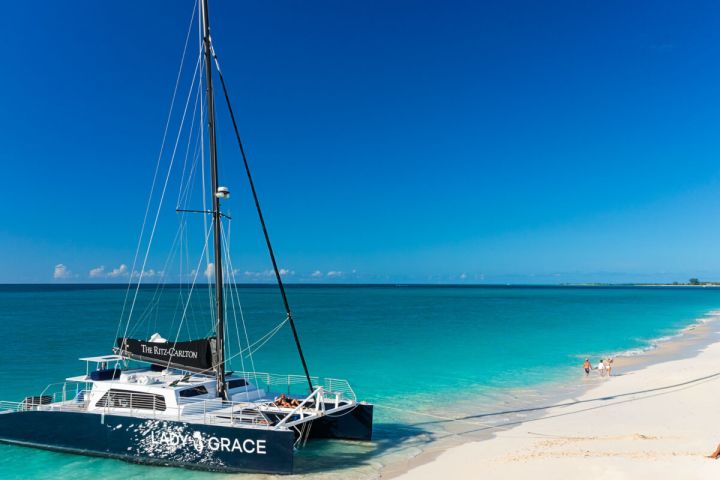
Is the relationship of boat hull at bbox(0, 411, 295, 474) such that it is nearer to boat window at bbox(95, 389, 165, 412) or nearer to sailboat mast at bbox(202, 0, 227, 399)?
boat window at bbox(95, 389, 165, 412)

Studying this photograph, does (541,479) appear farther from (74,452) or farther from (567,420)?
(74,452)

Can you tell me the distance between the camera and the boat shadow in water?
15.1m

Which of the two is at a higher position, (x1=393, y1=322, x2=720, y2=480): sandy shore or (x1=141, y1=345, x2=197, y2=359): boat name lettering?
(x1=141, y1=345, x2=197, y2=359): boat name lettering

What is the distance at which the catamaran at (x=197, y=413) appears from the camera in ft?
45.6

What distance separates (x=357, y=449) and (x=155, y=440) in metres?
5.95

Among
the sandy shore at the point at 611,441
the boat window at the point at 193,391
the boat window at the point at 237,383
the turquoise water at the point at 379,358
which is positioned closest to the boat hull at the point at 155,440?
the turquoise water at the point at 379,358

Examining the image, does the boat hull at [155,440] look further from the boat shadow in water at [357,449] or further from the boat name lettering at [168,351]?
the boat name lettering at [168,351]

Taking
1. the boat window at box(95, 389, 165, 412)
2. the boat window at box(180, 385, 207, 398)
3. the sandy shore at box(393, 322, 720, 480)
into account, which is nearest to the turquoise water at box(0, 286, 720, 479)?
the boat window at box(95, 389, 165, 412)

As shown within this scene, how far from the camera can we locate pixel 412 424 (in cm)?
1994

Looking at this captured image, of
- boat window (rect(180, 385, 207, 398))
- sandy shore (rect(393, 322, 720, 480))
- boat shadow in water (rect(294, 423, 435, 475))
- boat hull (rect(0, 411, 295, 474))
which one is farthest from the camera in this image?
boat window (rect(180, 385, 207, 398))

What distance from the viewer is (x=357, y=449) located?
54.0ft

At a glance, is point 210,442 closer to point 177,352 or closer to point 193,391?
point 193,391

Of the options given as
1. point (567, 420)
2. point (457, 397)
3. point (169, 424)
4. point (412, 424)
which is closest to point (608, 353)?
point (457, 397)

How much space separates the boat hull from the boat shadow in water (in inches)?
61.6
